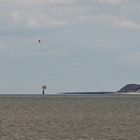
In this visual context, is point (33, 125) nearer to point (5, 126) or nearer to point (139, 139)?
point (5, 126)

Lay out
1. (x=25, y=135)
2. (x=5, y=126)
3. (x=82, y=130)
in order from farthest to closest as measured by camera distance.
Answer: (x=5, y=126), (x=82, y=130), (x=25, y=135)

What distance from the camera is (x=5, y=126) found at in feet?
375

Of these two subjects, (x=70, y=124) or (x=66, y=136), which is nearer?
(x=66, y=136)

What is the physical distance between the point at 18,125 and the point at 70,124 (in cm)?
804

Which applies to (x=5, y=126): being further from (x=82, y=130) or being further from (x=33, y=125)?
(x=82, y=130)

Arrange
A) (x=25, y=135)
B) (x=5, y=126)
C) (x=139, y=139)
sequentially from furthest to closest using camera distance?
(x=5, y=126) < (x=25, y=135) < (x=139, y=139)

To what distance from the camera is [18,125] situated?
116625 mm

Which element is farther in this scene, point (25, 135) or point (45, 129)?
point (45, 129)

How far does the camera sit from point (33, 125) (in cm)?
11675

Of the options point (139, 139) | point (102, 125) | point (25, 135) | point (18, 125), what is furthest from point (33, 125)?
point (139, 139)

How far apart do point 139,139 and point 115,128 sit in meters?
18.0

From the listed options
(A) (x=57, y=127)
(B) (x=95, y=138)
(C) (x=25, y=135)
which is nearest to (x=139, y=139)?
(B) (x=95, y=138)

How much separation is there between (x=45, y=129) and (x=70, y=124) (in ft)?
42.6

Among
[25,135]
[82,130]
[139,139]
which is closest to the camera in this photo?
[139,139]
